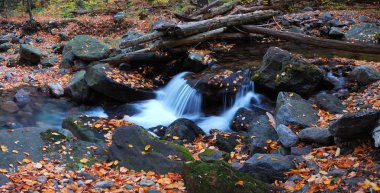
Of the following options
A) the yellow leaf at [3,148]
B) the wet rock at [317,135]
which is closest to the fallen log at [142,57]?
the yellow leaf at [3,148]

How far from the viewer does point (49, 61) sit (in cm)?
1452

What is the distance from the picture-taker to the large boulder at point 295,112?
287 inches

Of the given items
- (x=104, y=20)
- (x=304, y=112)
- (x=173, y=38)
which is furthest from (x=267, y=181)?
(x=104, y=20)

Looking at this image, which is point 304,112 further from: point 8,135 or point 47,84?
point 47,84

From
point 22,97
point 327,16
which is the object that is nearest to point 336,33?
point 327,16

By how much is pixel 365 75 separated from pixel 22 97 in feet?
33.7

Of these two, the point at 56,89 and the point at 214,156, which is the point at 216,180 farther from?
the point at 56,89

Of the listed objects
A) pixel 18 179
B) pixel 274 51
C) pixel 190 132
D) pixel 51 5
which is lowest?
pixel 190 132

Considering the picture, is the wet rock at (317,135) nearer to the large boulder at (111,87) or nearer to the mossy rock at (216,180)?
the mossy rock at (216,180)

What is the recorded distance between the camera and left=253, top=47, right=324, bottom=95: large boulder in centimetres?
901

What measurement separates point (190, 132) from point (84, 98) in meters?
4.74

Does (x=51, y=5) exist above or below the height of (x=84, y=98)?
above

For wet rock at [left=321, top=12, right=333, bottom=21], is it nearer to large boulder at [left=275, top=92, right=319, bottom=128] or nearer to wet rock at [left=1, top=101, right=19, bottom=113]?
large boulder at [left=275, top=92, right=319, bottom=128]

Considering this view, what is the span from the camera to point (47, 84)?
12.3 meters
